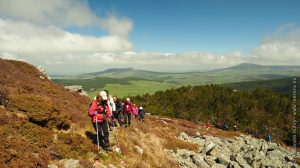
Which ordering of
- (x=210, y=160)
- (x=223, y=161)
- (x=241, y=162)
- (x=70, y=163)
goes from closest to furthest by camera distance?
1. (x=70, y=163)
2. (x=210, y=160)
3. (x=223, y=161)
4. (x=241, y=162)

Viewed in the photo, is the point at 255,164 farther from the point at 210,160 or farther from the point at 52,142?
the point at 52,142

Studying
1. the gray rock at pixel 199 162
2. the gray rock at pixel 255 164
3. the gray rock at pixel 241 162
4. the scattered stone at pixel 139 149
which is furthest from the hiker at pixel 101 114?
the gray rock at pixel 255 164

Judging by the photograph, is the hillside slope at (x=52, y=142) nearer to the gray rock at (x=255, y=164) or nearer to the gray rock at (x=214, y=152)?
the gray rock at (x=214, y=152)

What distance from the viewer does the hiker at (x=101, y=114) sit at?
524 inches

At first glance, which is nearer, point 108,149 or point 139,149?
point 108,149

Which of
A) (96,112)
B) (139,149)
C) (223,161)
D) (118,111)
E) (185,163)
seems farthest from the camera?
(118,111)

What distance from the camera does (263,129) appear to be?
9744 cm

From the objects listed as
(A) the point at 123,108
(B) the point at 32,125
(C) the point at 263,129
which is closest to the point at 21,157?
(B) the point at 32,125

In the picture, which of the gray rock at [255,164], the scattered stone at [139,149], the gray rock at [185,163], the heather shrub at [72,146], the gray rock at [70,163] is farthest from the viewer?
the gray rock at [255,164]

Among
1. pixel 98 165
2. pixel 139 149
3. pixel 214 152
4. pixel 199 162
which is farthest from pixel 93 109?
pixel 214 152

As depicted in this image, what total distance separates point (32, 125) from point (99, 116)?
383 cm

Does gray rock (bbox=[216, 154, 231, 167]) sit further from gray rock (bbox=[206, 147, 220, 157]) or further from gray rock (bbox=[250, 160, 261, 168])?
gray rock (bbox=[250, 160, 261, 168])

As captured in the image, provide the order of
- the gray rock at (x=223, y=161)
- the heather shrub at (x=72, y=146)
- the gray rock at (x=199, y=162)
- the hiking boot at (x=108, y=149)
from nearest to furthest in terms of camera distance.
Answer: the heather shrub at (x=72, y=146)
the hiking boot at (x=108, y=149)
the gray rock at (x=199, y=162)
the gray rock at (x=223, y=161)

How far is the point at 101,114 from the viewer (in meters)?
13.4
